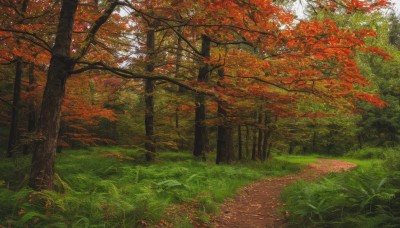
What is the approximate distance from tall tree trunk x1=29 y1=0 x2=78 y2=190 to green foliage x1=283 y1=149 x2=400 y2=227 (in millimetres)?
4721

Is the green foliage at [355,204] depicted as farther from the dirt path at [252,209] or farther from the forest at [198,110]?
the dirt path at [252,209]

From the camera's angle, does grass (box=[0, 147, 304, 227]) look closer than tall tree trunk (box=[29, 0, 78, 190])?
Yes

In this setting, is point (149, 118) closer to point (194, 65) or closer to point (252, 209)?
point (194, 65)

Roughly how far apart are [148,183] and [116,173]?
2.32 meters

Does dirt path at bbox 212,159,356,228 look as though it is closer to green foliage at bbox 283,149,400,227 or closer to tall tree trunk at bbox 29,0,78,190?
green foliage at bbox 283,149,400,227

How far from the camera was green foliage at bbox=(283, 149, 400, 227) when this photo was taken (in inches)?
179

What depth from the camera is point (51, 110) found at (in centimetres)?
569

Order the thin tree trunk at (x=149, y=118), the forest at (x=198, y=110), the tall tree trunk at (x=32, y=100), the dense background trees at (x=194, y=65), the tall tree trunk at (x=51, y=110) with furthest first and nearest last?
the tall tree trunk at (x=32, y=100) < the thin tree trunk at (x=149, y=118) < the dense background trees at (x=194, y=65) < the tall tree trunk at (x=51, y=110) < the forest at (x=198, y=110)

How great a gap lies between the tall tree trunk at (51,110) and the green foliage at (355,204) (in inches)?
186

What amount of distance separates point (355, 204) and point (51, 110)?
5.59 metres

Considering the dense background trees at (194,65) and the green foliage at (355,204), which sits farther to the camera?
the dense background trees at (194,65)

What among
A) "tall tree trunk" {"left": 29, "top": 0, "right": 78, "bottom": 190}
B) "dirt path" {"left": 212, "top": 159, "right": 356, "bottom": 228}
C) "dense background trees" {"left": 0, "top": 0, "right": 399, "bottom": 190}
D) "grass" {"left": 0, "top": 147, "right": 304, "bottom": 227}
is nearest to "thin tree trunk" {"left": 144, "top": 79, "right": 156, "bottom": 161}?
"dense background trees" {"left": 0, "top": 0, "right": 399, "bottom": 190}

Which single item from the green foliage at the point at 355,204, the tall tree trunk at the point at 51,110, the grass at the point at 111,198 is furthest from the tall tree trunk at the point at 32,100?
the green foliage at the point at 355,204

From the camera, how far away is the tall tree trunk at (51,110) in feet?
18.5
